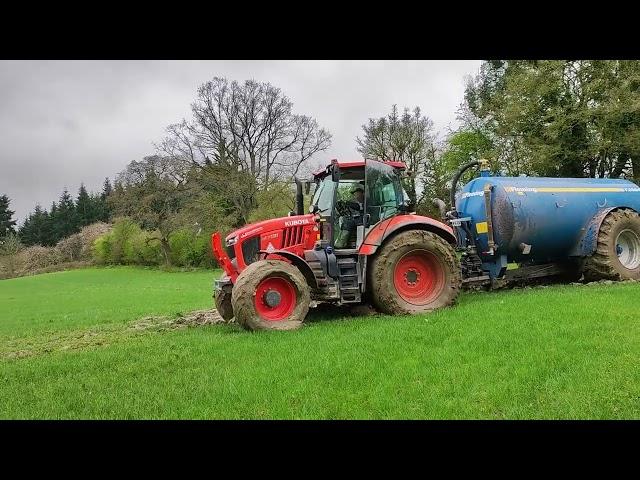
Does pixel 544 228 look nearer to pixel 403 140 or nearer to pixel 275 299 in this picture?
pixel 275 299

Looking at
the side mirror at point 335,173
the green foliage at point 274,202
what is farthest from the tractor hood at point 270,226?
the green foliage at point 274,202

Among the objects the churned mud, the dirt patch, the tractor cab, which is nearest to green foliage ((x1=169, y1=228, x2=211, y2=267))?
the dirt patch

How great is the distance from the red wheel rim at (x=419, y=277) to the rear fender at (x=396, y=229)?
1.58 feet

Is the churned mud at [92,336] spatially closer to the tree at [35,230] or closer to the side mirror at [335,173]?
the side mirror at [335,173]

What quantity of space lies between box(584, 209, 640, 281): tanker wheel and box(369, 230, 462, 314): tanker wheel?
385cm

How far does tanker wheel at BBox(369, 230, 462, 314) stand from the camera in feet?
29.4

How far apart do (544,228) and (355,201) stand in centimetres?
428

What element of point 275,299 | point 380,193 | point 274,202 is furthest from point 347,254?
point 274,202

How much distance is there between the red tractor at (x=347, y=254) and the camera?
27.1ft
